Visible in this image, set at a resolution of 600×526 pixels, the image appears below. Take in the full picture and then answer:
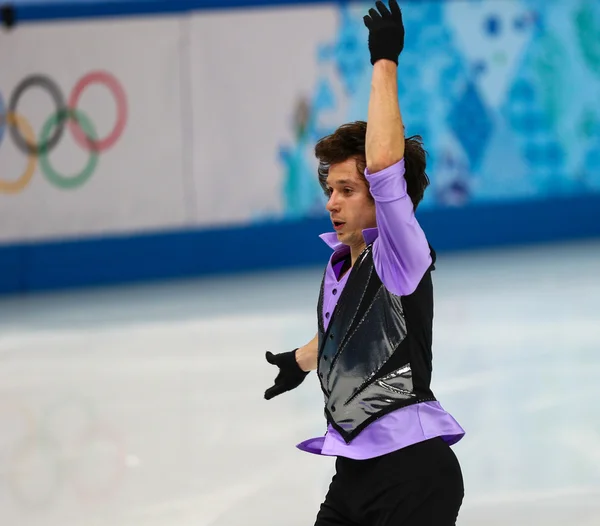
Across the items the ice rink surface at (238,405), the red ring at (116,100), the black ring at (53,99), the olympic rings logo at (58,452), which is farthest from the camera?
the red ring at (116,100)

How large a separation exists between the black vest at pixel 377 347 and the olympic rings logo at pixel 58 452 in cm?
182

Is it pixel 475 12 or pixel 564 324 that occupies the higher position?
pixel 475 12

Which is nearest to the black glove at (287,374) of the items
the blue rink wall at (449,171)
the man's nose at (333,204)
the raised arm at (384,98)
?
the man's nose at (333,204)

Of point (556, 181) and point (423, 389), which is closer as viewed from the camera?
point (423, 389)

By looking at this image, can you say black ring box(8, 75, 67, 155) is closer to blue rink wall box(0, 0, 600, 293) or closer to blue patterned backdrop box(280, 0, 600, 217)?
blue rink wall box(0, 0, 600, 293)

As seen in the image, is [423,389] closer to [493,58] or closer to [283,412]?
[283,412]

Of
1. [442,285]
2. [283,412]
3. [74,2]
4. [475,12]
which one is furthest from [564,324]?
[74,2]

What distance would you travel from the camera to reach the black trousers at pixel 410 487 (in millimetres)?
1930

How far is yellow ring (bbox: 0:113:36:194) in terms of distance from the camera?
8.20 meters

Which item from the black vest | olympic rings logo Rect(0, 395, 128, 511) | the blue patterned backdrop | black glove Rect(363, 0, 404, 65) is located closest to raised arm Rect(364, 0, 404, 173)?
black glove Rect(363, 0, 404, 65)

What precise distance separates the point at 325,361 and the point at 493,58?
298 inches

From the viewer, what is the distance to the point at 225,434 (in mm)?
4254

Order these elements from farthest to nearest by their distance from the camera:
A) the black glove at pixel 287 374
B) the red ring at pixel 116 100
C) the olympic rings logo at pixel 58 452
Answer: the red ring at pixel 116 100, the olympic rings logo at pixel 58 452, the black glove at pixel 287 374

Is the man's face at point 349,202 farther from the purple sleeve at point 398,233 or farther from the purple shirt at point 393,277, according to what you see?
the purple sleeve at point 398,233
